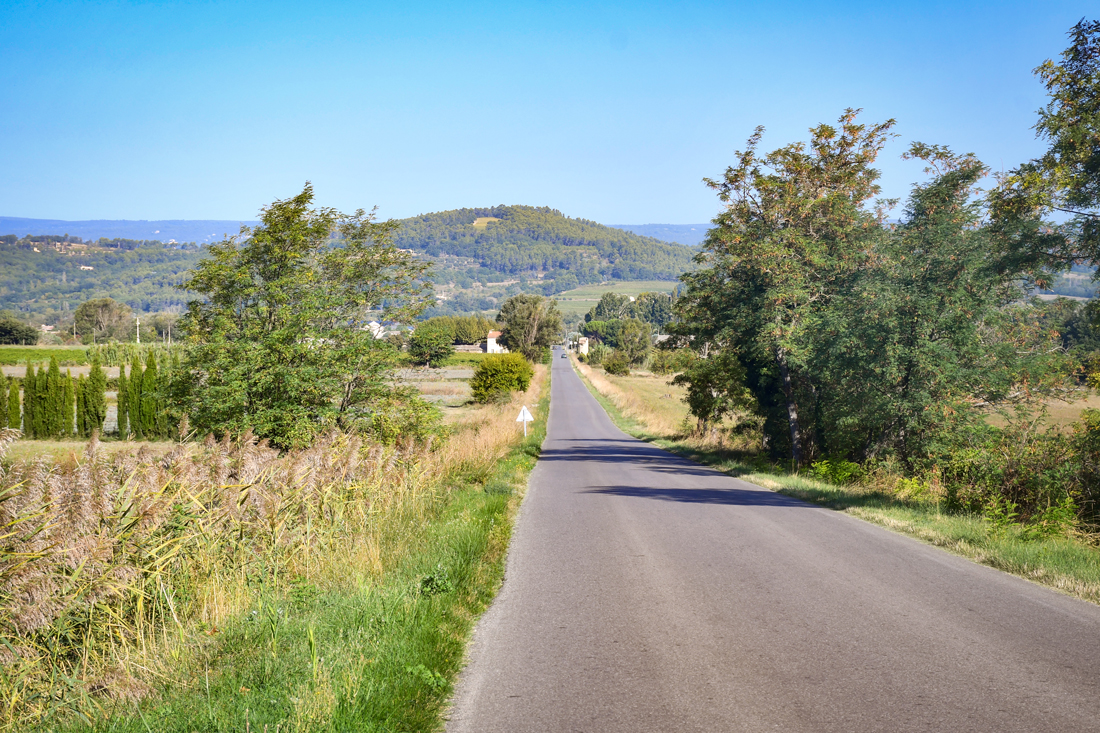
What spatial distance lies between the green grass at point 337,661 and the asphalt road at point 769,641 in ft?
0.91

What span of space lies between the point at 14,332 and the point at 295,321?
4345 inches

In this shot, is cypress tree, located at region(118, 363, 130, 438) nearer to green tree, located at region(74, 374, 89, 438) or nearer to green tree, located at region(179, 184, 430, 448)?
green tree, located at region(74, 374, 89, 438)

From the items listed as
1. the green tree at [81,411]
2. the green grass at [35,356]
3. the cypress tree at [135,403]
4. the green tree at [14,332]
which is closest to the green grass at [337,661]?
the cypress tree at [135,403]

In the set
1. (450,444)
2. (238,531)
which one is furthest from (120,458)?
(450,444)

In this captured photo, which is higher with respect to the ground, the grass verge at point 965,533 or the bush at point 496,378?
the grass verge at point 965,533

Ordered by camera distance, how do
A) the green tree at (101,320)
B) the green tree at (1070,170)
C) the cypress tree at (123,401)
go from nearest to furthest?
the green tree at (1070,170), the cypress tree at (123,401), the green tree at (101,320)

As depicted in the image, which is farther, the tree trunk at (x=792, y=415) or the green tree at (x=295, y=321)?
the tree trunk at (x=792, y=415)

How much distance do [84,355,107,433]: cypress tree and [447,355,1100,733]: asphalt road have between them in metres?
33.7

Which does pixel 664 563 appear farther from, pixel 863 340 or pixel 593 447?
pixel 593 447

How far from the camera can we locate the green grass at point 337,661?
3834 mm

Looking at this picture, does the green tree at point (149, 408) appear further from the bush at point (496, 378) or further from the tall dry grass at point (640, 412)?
the tall dry grass at point (640, 412)

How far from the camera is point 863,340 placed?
59.5 ft

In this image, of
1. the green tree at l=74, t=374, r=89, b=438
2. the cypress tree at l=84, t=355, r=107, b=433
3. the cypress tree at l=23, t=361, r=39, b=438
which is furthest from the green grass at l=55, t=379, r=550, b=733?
the cypress tree at l=23, t=361, r=39, b=438

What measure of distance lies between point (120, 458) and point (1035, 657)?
765 cm
